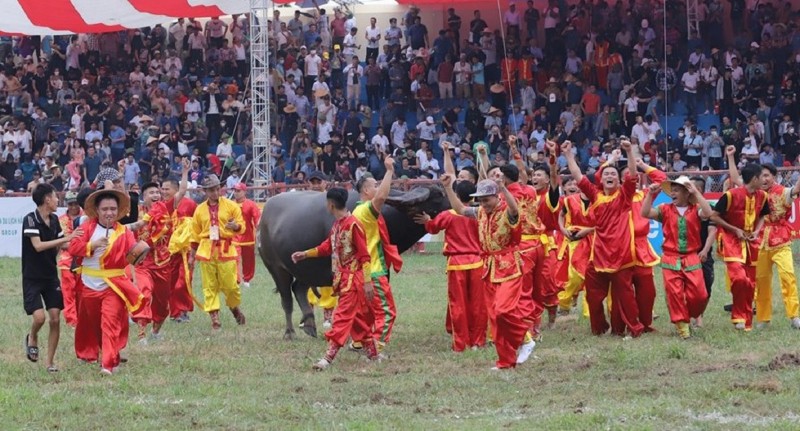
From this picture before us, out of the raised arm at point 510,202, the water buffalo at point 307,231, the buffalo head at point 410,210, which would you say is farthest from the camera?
the water buffalo at point 307,231

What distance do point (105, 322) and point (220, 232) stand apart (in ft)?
11.9

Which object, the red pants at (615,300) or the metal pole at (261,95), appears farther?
the metal pole at (261,95)

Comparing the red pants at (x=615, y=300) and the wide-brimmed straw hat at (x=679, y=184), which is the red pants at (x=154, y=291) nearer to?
the red pants at (x=615, y=300)

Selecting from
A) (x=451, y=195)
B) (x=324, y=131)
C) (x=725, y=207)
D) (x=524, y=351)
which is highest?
(x=324, y=131)

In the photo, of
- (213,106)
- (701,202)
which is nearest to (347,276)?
(701,202)

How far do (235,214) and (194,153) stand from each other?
14.4 m

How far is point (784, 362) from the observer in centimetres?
1001

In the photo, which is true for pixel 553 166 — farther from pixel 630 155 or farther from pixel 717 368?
pixel 717 368

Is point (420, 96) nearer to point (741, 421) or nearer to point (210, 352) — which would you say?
point (210, 352)

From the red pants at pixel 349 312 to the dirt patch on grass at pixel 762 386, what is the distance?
3.30 meters

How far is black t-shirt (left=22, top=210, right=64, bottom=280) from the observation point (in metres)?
10.9

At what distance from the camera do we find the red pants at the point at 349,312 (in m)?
11.0

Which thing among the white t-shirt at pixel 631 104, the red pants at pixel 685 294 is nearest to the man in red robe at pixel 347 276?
the red pants at pixel 685 294

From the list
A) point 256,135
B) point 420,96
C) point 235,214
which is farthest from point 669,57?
point 235,214
